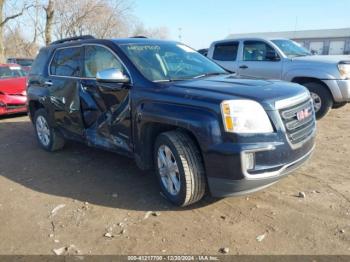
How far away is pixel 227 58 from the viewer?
9.20 m

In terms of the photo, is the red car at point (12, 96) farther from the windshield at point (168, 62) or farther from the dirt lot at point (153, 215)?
the windshield at point (168, 62)

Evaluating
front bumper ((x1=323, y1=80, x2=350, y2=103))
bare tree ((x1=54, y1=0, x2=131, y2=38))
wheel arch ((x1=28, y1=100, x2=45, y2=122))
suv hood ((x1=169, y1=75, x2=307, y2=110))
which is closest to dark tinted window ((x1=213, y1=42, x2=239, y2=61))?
front bumper ((x1=323, y1=80, x2=350, y2=103))

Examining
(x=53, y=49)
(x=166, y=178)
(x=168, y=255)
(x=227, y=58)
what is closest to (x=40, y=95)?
(x=53, y=49)

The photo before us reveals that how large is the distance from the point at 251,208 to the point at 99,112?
2.26 m

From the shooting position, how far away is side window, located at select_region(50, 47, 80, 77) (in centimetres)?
500

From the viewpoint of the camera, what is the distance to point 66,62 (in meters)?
5.27

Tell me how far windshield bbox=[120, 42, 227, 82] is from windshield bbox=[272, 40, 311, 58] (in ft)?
13.4

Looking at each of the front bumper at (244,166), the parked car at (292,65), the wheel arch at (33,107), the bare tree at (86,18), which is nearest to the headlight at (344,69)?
the parked car at (292,65)

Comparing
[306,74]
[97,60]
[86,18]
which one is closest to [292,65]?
[306,74]

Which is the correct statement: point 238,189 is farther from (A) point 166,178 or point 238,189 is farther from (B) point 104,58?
(B) point 104,58

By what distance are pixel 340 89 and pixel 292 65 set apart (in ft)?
3.98

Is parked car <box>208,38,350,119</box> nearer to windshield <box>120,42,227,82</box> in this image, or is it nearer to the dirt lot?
the dirt lot

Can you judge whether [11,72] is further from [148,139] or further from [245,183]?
[245,183]

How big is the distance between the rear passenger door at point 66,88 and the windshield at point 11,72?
17.9 ft
